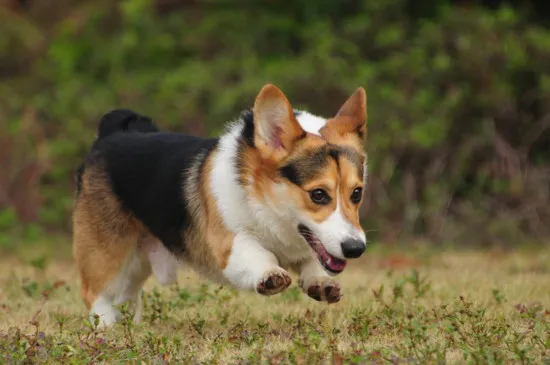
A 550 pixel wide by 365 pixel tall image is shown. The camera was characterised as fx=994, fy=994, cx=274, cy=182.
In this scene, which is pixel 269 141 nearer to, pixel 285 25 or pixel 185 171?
pixel 185 171

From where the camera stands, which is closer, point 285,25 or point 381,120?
point 381,120

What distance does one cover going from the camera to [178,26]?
1309 centimetres

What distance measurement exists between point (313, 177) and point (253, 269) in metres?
0.55

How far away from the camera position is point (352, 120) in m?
5.49

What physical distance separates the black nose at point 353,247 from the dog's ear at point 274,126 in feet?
2.18

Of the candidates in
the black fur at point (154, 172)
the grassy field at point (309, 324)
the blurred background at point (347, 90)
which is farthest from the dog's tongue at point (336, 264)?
the blurred background at point (347, 90)

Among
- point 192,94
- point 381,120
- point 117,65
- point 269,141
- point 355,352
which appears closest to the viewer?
point 355,352

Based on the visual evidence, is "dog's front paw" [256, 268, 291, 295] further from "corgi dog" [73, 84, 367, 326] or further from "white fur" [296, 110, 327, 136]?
"white fur" [296, 110, 327, 136]

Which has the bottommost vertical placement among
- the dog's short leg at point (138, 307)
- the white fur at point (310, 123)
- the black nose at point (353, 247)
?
the dog's short leg at point (138, 307)

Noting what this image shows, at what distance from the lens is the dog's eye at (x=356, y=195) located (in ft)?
16.4

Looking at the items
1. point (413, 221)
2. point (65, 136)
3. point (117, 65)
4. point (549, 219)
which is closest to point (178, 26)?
point (117, 65)

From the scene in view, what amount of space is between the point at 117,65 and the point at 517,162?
5287 millimetres

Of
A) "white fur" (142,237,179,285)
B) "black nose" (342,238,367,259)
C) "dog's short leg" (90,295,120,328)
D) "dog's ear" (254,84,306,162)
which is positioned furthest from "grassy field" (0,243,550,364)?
"dog's ear" (254,84,306,162)

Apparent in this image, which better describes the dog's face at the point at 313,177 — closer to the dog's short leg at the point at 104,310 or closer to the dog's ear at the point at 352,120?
the dog's ear at the point at 352,120
